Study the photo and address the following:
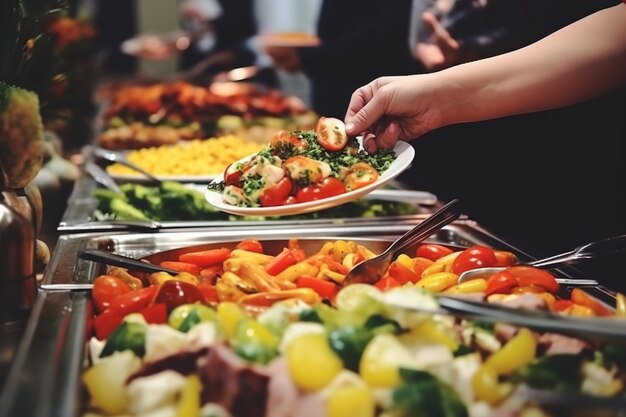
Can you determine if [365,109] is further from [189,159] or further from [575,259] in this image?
[189,159]

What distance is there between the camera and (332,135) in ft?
6.31

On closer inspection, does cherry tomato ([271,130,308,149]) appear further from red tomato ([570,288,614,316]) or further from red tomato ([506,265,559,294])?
red tomato ([570,288,614,316])

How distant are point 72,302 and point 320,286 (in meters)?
0.52

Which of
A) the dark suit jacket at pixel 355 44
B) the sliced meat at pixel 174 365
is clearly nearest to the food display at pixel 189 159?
the dark suit jacket at pixel 355 44

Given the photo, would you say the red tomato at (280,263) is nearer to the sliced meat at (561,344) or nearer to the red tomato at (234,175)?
the red tomato at (234,175)

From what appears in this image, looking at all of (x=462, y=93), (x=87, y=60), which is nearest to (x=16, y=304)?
(x=462, y=93)

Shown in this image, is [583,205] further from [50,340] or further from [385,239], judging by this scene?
[50,340]

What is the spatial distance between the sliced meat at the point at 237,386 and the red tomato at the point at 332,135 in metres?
0.92

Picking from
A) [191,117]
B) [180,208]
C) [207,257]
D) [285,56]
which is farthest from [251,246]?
[285,56]

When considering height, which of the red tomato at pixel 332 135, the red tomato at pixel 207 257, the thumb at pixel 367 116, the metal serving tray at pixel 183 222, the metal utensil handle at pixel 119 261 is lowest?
the metal serving tray at pixel 183 222

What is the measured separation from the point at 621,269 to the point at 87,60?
409 cm

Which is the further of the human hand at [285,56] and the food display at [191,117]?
the human hand at [285,56]

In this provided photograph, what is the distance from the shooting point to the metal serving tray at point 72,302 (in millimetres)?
1064

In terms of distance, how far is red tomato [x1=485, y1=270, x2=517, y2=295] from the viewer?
1540 millimetres
